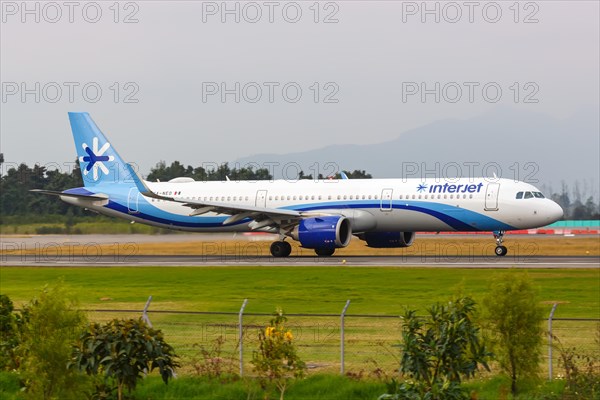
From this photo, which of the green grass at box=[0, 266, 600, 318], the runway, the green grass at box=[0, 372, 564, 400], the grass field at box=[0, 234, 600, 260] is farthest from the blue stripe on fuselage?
the green grass at box=[0, 372, 564, 400]

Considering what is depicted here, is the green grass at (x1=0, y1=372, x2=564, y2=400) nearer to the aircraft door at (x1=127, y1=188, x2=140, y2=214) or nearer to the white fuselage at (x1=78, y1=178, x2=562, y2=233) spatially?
the white fuselage at (x1=78, y1=178, x2=562, y2=233)

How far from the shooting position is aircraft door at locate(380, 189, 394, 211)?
50.2 m

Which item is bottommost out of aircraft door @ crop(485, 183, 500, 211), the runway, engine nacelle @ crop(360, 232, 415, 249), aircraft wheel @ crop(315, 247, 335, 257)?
the runway

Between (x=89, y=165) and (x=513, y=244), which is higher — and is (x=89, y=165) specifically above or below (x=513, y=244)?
above

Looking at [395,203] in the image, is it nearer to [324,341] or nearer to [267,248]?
[267,248]

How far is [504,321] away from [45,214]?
58.3 m

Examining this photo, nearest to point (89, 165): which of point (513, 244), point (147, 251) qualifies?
point (147, 251)

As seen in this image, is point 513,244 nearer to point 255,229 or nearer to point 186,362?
point 255,229

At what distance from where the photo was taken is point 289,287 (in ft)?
120

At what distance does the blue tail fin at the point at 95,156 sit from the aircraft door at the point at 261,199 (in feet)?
29.2

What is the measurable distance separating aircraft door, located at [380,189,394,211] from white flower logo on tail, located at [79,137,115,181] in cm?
1834

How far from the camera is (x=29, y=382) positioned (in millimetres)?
17172

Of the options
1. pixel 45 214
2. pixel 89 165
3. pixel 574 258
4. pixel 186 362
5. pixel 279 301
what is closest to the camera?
pixel 186 362

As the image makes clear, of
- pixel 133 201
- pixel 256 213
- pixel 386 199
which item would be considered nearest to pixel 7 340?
pixel 256 213
